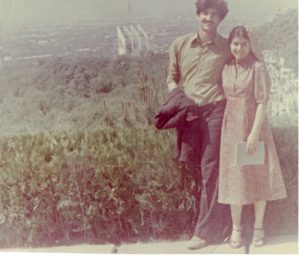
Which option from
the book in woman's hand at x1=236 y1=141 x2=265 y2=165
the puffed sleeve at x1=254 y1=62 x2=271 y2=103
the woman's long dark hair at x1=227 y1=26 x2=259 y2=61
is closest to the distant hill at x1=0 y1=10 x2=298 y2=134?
the woman's long dark hair at x1=227 y1=26 x2=259 y2=61

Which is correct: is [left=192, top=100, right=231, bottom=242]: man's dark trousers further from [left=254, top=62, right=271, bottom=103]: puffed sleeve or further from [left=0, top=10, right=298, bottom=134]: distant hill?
[left=0, top=10, right=298, bottom=134]: distant hill

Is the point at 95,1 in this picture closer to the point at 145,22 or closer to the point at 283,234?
the point at 145,22

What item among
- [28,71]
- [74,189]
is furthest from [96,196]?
[28,71]

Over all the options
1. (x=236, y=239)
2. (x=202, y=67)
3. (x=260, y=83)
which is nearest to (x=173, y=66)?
(x=202, y=67)

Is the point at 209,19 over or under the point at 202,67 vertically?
over

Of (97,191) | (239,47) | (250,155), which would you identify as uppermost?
(239,47)

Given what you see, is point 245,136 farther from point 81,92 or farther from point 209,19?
point 81,92
